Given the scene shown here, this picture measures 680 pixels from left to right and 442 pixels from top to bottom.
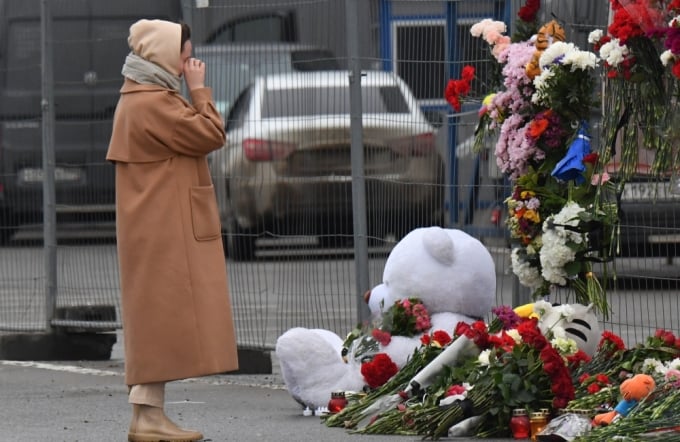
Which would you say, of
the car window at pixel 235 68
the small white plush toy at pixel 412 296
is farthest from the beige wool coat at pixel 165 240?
the car window at pixel 235 68

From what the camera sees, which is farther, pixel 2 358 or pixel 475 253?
pixel 2 358

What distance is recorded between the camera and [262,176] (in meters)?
10.2

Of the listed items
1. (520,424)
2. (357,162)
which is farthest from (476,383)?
(357,162)

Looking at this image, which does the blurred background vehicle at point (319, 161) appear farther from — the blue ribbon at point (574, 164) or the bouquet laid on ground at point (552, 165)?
the blue ribbon at point (574, 164)

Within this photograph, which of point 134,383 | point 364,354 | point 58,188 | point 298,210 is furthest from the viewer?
point 58,188

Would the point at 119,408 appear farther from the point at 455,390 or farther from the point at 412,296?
the point at 455,390

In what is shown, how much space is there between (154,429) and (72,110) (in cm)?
419

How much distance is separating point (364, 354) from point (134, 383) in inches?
49.0

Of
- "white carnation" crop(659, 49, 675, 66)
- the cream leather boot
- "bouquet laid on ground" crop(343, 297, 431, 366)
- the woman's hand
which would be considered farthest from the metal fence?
the cream leather boot

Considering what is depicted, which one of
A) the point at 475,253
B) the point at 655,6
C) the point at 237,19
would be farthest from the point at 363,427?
the point at 237,19

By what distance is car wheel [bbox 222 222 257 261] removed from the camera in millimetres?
10438

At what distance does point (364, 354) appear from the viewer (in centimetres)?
846

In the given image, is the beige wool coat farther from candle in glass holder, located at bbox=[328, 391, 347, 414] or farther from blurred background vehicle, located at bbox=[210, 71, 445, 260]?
blurred background vehicle, located at bbox=[210, 71, 445, 260]

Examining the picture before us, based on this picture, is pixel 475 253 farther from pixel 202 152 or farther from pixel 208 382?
pixel 208 382
